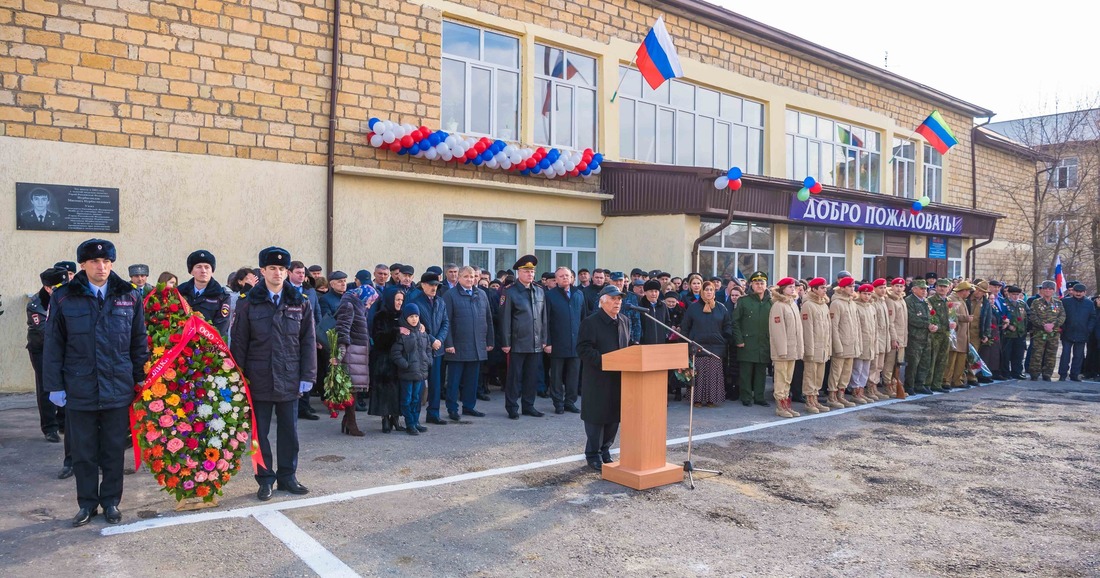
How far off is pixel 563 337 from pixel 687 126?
10.5 metres

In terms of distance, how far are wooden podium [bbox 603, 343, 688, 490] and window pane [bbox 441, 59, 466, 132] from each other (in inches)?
343

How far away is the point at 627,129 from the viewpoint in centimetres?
1756

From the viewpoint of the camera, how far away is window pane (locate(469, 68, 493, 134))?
47.9 ft

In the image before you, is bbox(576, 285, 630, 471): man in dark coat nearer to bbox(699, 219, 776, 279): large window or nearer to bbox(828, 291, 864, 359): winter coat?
bbox(828, 291, 864, 359): winter coat

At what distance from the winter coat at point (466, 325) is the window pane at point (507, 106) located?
6286 millimetres

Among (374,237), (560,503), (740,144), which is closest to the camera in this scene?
(560,503)

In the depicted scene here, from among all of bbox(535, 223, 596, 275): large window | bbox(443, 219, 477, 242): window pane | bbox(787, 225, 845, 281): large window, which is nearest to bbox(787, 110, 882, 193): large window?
bbox(787, 225, 845, 281): large window

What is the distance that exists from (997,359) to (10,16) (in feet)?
55.1

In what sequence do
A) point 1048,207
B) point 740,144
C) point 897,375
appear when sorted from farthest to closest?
1. point 1048,207
2. point 740,144
3. point 897,375

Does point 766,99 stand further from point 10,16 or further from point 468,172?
point 10,16

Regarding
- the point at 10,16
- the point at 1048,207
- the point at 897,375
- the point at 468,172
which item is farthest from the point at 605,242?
the point at 1048,207

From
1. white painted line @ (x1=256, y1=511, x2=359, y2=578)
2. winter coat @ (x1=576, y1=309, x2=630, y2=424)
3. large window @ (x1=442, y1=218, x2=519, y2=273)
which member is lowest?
white painted line @ (x1=256, y1=511, x2=359, y2=578)

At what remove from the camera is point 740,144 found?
2052 centimetres

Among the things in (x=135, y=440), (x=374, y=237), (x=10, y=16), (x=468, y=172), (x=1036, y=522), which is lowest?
(x=1036, y=522)
